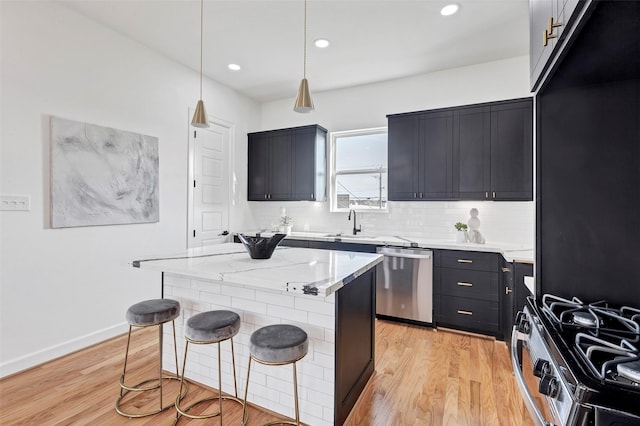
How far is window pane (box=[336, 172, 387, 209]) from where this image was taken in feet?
14.4

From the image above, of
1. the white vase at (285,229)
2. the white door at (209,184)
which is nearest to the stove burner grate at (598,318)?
the white vase at (285,229)

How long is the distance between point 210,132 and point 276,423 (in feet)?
12.1

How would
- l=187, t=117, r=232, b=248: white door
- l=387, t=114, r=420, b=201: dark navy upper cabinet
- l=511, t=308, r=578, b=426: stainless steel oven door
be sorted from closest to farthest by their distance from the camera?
l=511, t=308, r=578, b=426: stainless steel oven door → l=387, t=114, r=420, b=201: dark navy upper cabinet → l=187, t=117, r=232, b=248: white door

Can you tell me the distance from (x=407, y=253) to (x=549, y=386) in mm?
2604

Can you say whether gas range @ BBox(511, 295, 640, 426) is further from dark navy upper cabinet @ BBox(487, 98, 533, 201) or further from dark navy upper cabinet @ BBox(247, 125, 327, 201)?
dark navy upper cabinet @ BBox(247, 125, 327, 201)

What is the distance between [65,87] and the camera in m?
2.76

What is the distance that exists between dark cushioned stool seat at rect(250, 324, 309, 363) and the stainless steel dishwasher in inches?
79.8

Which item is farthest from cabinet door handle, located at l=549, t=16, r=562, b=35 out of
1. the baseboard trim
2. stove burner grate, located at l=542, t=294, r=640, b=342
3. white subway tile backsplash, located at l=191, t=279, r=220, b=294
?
the baseboard trim

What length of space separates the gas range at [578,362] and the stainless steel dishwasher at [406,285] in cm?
210

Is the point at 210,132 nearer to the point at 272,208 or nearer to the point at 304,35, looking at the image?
the point at 272,208

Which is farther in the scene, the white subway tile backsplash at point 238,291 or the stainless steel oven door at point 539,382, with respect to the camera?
the white subway tile backsplash at point 238,291

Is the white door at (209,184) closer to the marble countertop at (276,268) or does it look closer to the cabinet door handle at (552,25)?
the marble countertop at (276,268)

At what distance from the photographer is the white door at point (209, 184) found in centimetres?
405

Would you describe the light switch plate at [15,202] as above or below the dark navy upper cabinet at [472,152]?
below
